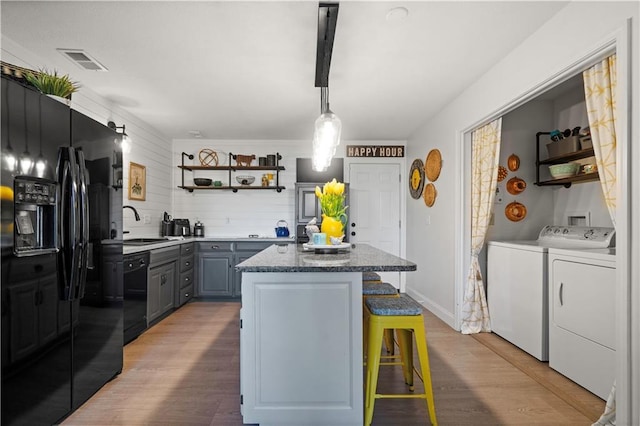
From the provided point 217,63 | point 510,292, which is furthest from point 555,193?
point 217,63

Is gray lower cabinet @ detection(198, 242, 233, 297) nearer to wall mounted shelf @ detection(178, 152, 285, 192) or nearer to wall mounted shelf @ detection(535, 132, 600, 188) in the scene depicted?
wall mounted shelf @ detection(178, 152, 285, 192)

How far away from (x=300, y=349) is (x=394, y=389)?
0.91 metres

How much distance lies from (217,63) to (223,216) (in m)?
3.02

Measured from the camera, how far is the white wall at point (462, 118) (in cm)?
188

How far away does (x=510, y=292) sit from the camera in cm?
306

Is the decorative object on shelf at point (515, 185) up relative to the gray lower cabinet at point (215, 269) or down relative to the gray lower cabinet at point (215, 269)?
up

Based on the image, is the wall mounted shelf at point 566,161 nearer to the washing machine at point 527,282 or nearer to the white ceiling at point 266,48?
the washing machine at point 527,282

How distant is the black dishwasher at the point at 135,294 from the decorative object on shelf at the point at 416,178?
3570 millimetres

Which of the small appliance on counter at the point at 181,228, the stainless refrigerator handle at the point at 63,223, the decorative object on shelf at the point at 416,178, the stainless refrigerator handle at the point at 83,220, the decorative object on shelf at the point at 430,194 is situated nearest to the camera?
the stainless refrigerator handle at the point at 63,223

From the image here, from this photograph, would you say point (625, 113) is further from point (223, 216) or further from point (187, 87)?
point (223, 216)

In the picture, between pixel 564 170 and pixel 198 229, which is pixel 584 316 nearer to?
pixel 564 170

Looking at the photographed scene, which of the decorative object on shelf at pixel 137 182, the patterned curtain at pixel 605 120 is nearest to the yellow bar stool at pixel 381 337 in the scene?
the patterned curtain at pixel 605 120

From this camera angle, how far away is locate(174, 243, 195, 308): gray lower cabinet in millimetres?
4254

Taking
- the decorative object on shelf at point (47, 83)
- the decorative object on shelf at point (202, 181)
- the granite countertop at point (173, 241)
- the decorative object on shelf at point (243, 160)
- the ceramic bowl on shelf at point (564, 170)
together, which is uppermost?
the decorative object on shelf at point (243, 160)
